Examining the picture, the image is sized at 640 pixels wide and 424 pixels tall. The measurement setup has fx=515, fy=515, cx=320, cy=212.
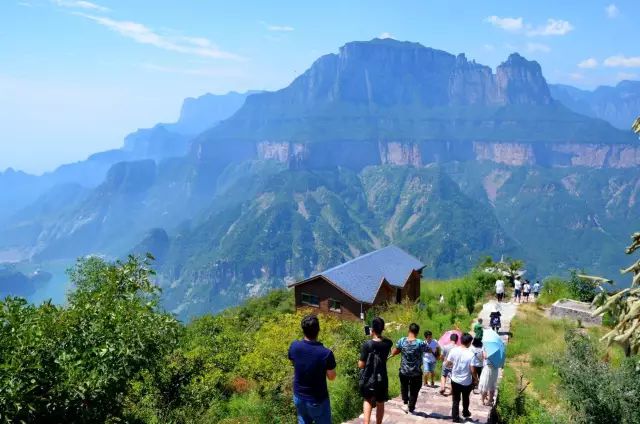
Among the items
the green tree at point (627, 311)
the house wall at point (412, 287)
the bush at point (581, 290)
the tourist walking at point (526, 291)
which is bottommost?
the house wall at point (412, 287)

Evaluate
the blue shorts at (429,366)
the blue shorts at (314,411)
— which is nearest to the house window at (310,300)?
the blue shorts at (429,366)

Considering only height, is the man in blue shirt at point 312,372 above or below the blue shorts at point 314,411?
above

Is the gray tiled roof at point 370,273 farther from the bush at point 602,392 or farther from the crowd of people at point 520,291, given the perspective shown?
the bush at point 602,392

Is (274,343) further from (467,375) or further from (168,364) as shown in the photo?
(467,375)

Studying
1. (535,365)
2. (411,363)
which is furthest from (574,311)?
(411,363)

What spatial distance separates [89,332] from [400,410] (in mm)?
5977

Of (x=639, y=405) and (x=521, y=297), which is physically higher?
(x=639, y=405)

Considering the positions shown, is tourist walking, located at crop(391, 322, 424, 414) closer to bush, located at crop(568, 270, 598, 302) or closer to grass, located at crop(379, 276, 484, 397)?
grass, located at crop(379, 276, 484, 397)

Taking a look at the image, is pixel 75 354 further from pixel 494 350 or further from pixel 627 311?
pixel 627 311

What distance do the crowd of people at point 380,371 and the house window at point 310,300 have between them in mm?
28066

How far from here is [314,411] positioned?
7148 millimetres

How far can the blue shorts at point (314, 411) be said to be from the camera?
713 centimetres

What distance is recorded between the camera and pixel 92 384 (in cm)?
823

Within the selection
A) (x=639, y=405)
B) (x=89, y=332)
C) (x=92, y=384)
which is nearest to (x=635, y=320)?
(x=639, y=405)
